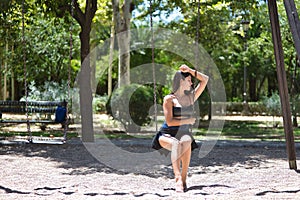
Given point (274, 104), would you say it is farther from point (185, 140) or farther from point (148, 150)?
point (185, 140)

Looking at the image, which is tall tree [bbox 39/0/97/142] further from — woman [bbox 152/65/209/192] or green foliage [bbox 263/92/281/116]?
green foliage [bbox 263/92/281/116]

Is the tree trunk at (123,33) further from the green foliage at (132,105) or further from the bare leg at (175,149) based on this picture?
the bare leg at (175,149)

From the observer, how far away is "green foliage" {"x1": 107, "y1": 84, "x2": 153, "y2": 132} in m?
11.7

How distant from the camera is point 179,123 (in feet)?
15.7

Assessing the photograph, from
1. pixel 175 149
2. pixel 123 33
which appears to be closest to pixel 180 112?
pixel 175 149

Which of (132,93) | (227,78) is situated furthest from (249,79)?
(132,93)

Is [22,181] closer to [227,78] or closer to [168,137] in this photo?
[168,137]

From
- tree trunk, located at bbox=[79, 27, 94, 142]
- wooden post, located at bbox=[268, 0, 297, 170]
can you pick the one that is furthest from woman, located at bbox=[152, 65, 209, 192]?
tree trunk, located at bbox=[79, 27, 94, 142]

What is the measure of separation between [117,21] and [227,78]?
12.8 metres

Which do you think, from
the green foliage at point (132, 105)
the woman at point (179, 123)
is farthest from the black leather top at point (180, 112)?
the green foliage at point (132, 105)

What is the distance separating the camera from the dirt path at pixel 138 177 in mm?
4656

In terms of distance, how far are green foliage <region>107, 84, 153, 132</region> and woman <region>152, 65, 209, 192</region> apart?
266 inches

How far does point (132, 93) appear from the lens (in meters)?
11.7

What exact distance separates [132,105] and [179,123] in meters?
6.96
